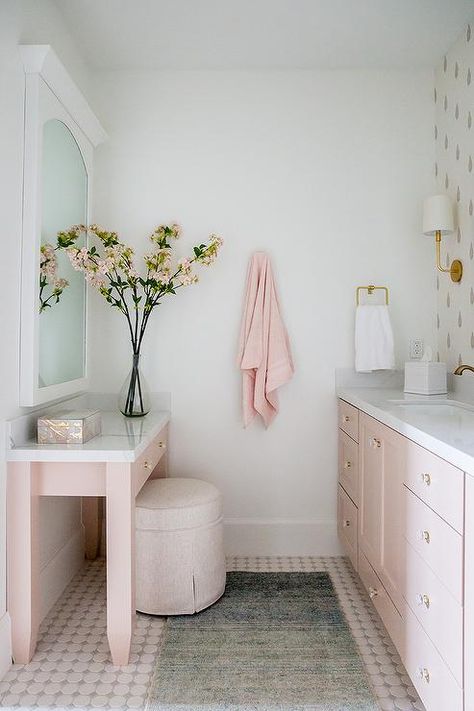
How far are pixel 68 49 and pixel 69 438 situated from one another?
1797mm

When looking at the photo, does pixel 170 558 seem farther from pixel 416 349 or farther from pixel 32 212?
pixel 416 349

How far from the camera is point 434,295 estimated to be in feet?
9.16

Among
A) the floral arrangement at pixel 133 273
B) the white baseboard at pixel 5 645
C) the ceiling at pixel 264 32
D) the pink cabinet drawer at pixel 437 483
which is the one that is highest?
the ceiling at pixel 264 32

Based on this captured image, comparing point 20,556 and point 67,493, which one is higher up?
point 67,493

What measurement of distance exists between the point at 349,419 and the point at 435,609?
1.15 m

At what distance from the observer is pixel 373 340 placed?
2.70 meters

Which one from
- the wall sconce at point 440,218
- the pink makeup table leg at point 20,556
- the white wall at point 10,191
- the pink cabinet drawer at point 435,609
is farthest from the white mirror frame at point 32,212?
the wall sconce at point 440,218

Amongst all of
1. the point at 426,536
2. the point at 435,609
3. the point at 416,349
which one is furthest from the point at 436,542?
the point at 416,349

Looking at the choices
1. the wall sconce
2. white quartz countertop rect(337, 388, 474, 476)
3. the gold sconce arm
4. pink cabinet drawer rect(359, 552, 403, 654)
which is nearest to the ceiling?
the wall sconce

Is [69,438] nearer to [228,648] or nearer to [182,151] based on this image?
[228,648]

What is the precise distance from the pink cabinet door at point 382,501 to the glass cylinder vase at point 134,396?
1022mm

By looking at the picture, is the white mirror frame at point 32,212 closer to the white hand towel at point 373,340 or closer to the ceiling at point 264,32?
the ceiling at point 264,32

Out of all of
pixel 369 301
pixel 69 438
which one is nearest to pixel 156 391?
pixel 69 438

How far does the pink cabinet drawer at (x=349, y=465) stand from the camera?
7.73 ft
